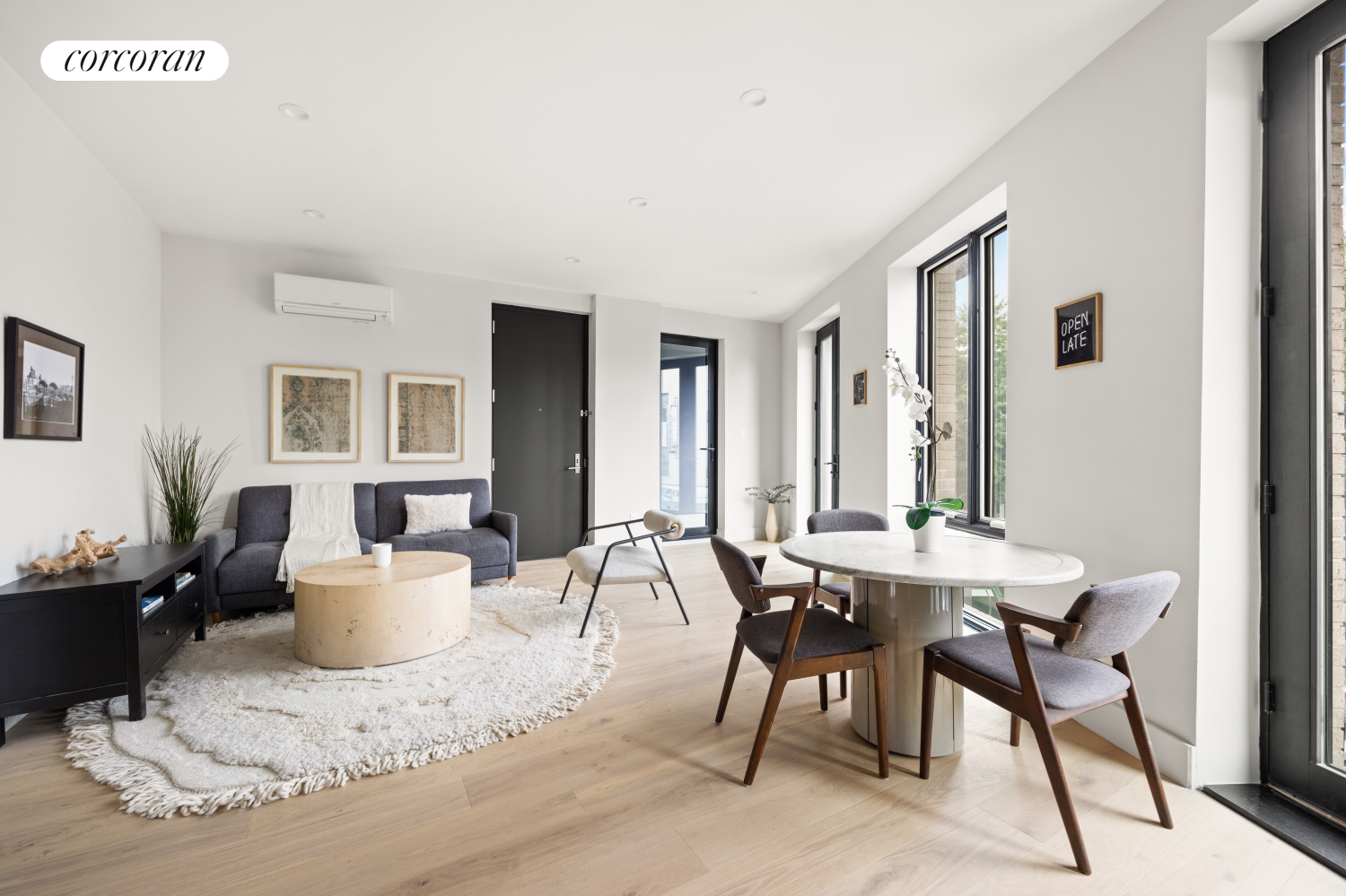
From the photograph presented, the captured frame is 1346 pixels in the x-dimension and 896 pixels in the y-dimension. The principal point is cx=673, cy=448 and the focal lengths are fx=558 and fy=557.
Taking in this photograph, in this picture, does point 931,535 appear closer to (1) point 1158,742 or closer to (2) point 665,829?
(1) point 1158,742

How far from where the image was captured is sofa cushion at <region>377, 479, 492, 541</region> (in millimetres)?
4672

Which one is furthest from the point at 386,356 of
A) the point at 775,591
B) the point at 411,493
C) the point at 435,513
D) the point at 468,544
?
the point at 775,591

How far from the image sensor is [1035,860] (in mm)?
1552

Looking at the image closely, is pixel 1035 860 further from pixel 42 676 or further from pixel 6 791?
pixel 42 676

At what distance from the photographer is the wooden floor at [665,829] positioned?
1.49m

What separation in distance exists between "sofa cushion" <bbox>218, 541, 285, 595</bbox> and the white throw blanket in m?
0.06

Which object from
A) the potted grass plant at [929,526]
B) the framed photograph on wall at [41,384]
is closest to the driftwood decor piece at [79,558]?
the framed photograph on wall at [41,384]

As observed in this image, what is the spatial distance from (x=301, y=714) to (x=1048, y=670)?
112 inches

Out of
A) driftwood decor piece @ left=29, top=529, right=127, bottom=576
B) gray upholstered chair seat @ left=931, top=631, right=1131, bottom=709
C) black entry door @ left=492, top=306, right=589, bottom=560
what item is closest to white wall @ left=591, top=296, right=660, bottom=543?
black entry door @ left=492, top=306, right=589, bottom=560

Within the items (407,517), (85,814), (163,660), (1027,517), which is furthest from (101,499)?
(1027,517)

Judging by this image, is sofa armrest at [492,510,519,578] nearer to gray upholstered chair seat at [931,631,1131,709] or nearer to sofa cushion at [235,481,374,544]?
sofa cushion at [235,481,374,544]

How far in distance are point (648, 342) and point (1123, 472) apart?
464cm

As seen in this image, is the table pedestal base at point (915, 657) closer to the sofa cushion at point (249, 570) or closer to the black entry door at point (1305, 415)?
the black entry door at point (1305, 415)

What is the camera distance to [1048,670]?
1713 mm
